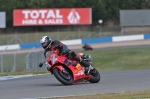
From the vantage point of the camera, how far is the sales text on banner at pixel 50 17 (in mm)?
66500

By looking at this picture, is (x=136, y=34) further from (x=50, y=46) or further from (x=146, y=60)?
(x=50, y=46)

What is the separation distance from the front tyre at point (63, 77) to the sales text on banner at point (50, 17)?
51610 millimetres

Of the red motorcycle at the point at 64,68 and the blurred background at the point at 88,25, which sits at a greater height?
the blurred background at the point at 88,25

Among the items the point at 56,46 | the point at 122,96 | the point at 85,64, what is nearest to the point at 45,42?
the point at 56,46

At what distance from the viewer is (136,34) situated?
201 ft

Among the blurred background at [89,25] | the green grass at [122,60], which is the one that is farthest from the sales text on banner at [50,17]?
the green grass at [122,60]

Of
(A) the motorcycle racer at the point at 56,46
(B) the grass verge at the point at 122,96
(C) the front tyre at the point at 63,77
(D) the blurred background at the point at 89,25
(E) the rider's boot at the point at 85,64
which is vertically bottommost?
(B) the grass verge at the point at 122,96

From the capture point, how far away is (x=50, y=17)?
218 ft

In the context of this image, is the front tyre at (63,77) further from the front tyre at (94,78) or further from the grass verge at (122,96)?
the grass verge at (122,96)

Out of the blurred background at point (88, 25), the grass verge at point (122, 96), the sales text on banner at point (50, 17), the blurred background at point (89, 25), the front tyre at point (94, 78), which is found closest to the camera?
the grass verge at point (122, 96)

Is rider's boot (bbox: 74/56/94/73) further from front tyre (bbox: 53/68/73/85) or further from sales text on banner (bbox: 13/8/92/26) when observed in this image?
sales text on banner (bbox: 13/8/92/26)

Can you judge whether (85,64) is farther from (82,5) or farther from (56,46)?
(82,5)

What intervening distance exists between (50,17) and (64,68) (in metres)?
52.0

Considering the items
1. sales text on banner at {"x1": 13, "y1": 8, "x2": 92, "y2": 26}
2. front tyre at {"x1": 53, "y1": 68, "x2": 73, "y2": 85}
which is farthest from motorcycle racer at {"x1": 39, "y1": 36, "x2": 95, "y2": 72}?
sales text on banner at {"x1": 13, "y1": 8, "x2": 92, "y2": 26}
